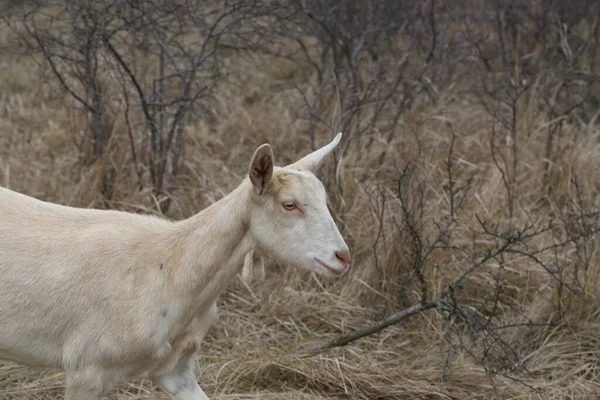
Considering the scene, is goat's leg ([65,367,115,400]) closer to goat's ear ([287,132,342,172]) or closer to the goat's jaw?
the goat's jaw

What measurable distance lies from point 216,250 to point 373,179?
340 centimetres

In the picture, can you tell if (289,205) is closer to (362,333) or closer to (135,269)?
(135,269)

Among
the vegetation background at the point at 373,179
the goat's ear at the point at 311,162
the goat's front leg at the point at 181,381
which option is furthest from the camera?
the vegetation background at the point at 373,179

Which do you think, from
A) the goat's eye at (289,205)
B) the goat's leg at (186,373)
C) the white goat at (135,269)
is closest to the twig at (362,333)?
the goat's leg at (186,373)

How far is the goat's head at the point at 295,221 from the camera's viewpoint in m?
3.81

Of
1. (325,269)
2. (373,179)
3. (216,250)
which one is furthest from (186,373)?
(373,179)

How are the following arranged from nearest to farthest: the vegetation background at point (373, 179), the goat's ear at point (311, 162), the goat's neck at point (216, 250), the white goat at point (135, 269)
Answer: the white goat at point (135, 269)
the goat's neck at point (216, 250)
the goat's ear at point (311, 162)
the vegetation background at point (373, 179)

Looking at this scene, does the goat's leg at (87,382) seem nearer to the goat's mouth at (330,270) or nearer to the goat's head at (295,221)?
the goat's head at (295,221)

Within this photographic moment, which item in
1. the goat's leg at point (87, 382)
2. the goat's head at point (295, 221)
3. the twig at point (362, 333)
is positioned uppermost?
the goat's head at point (295, 221)

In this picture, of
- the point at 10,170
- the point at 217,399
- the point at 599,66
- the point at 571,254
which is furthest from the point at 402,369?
the point at 599,66

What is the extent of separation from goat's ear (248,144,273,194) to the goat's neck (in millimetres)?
112

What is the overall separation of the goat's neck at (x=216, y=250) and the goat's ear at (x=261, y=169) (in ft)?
0.37

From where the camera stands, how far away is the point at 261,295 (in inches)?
241

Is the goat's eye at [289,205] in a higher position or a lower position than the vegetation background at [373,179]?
higher
